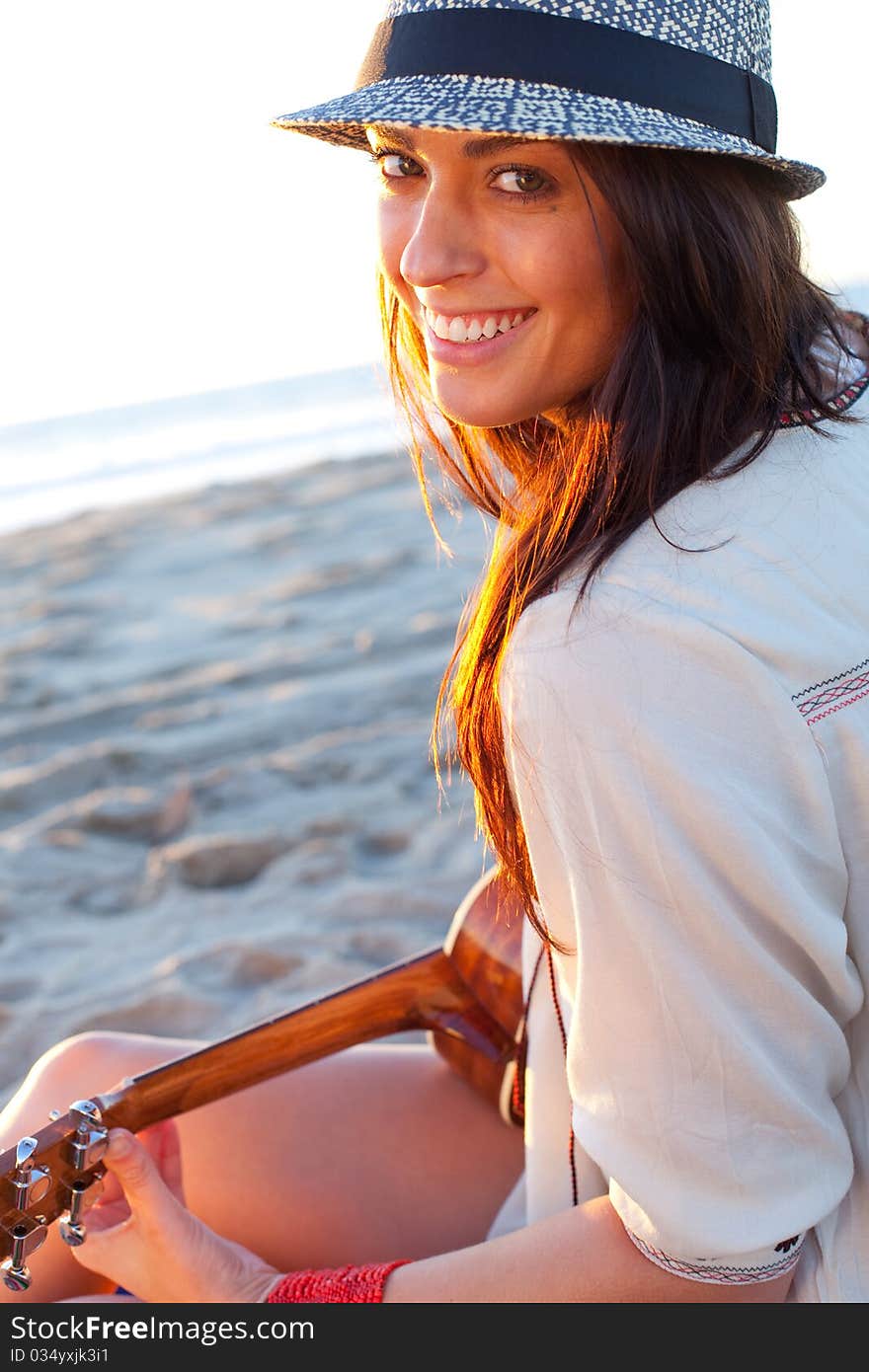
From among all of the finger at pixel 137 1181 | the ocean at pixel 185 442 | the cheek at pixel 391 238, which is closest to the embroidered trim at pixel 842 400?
the cheek at pixel 391 238

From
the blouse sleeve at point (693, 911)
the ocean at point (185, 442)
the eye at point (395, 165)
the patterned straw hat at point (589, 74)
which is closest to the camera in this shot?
the blouse sleeve at point (693, 911)

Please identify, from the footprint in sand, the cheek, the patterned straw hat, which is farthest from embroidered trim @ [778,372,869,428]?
the footprint in sand

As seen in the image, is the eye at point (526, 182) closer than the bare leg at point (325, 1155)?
Yes

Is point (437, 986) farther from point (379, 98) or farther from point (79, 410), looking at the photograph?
point (79, 410)

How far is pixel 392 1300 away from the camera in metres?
1.41

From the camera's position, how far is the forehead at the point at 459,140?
133cm

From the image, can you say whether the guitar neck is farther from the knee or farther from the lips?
the lips

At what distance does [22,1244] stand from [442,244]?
47.2 inches

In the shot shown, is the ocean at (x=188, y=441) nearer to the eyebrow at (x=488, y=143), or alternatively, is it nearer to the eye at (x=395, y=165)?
the eye at (x=395, y=165)

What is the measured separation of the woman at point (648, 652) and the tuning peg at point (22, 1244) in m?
0.09

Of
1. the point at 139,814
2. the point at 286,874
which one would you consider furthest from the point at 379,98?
the point at 139,814

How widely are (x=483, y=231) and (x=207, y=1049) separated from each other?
3.58ft

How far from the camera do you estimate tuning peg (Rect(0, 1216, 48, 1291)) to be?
1.50 meters

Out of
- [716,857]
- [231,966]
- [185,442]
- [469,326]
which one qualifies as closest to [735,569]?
[716,857]
